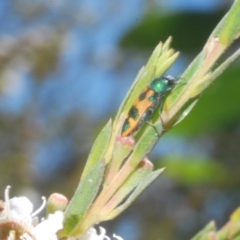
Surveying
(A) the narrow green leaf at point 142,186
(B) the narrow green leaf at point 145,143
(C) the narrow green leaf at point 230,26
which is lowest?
(A) the narrow green leaf at point 142,186

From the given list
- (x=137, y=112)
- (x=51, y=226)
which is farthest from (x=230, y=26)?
(x=51, y=226)

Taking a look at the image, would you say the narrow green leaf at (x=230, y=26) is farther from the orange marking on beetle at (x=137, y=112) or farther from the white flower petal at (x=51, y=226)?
the white flower petal at (x=51, y=226)

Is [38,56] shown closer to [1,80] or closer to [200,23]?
[1,80]

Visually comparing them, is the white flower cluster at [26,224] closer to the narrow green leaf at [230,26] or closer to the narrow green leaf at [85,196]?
the narrow green leaf at [85,196]

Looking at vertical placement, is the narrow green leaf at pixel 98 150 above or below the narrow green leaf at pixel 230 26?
below

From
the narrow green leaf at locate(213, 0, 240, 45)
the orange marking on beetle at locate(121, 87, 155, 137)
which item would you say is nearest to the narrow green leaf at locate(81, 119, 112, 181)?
the orange marking on beetle at locate(121, 87, 155, 137)

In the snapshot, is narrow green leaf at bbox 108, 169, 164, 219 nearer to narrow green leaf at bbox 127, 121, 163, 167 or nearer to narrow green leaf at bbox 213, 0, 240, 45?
narrow green leaf at bbox 127, 121, 163, 167

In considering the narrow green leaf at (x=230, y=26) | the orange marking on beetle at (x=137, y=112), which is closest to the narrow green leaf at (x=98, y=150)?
the orange marking on beetle at (x=137, y=112)

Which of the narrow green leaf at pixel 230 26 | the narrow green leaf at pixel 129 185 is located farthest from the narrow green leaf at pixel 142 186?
the narrow green leaf at pixel 230 26

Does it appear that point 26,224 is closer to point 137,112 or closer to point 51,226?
point 51,226
